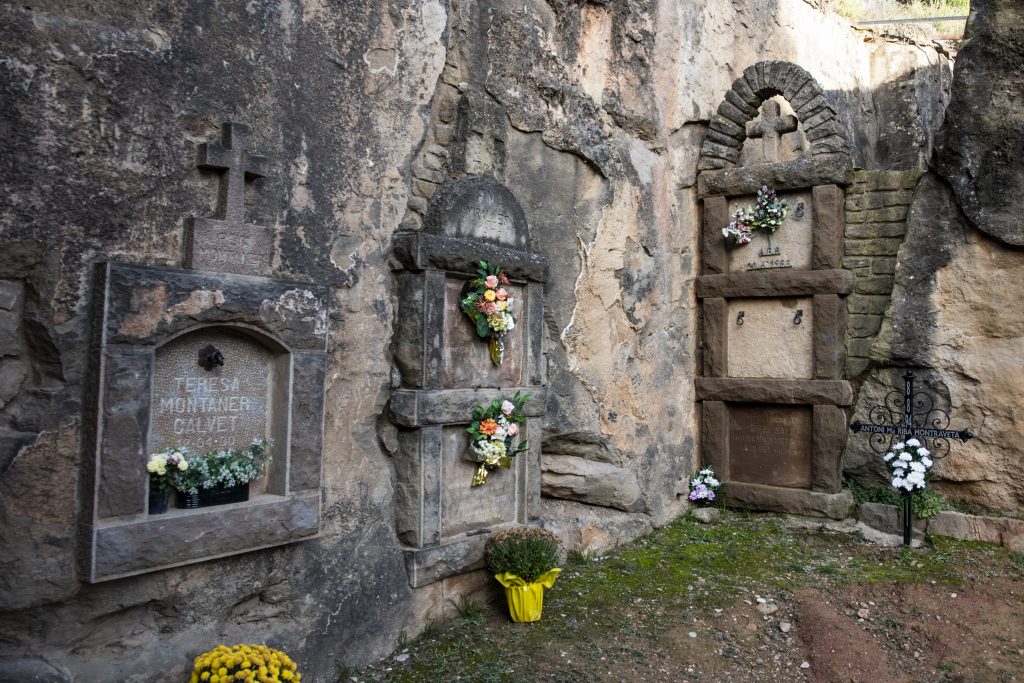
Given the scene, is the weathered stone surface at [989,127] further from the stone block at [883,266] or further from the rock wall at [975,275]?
the stone block at [883,266]

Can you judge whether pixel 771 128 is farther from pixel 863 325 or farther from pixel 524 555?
pixel 524 555

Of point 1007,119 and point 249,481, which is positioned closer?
point 249,481

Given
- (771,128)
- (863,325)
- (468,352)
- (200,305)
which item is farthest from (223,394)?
(771,128)

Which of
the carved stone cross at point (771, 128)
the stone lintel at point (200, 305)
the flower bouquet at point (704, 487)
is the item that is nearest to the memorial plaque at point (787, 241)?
the carved stone cross at point (771, 128)

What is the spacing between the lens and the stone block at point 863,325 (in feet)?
21.5

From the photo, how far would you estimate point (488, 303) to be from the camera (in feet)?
15.5

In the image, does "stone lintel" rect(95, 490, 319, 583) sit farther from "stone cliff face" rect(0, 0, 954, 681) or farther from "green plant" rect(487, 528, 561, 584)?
"green plant" rect(487, 528, 561, 584)

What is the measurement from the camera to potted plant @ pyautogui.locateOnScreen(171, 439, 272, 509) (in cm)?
346

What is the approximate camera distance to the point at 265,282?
12.3 ft

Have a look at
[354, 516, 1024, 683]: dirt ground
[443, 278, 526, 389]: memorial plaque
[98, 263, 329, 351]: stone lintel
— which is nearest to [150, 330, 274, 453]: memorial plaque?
[98, 263, 329, 351]: stone lintel

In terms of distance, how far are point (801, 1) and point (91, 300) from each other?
853 cm

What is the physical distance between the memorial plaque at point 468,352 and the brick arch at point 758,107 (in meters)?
3.09

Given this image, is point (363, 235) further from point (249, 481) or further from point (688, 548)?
point (688, 548)

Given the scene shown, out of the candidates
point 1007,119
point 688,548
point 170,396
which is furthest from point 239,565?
point 1007,119
